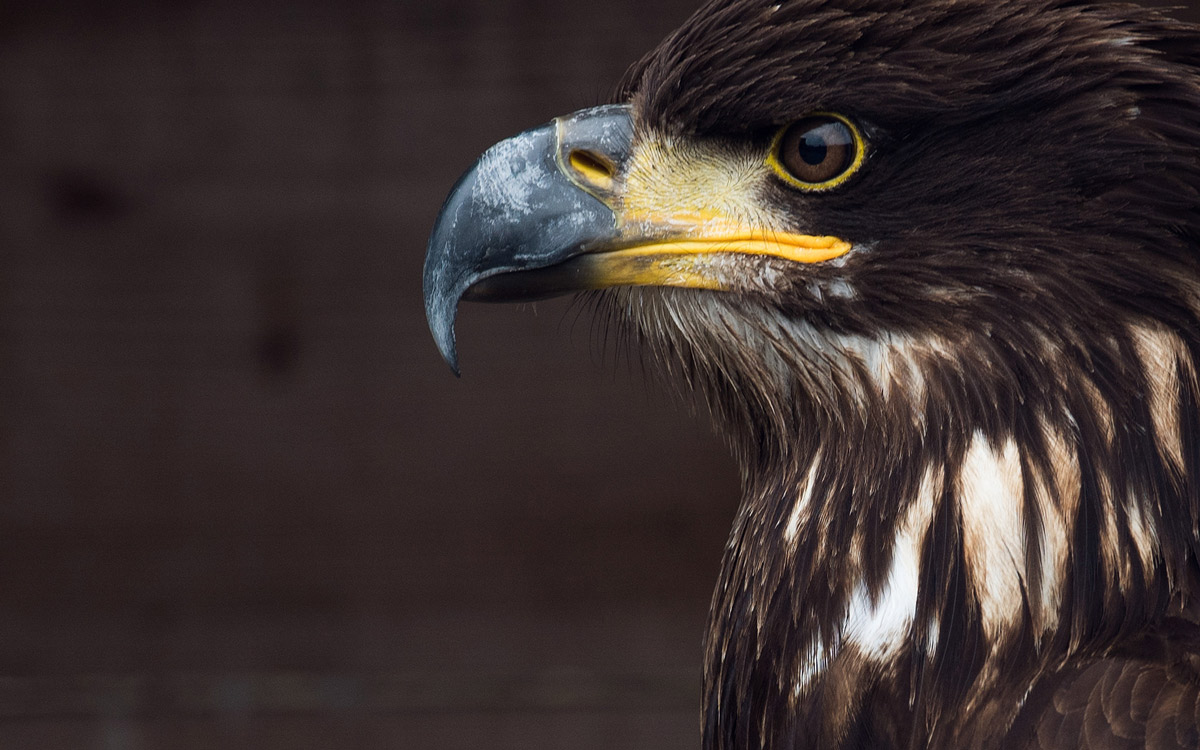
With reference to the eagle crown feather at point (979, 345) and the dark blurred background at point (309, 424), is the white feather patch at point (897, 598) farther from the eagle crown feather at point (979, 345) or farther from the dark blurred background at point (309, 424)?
the dark blurred background at point (309, 424)

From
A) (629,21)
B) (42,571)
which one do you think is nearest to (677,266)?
(629,21)

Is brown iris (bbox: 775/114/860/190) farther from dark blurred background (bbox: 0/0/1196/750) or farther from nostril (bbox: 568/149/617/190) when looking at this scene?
dark blurred background (bbox: 0/0/1196/750)

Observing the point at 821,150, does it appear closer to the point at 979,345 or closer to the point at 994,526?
the point at 979,345

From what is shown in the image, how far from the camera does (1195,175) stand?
1098mm

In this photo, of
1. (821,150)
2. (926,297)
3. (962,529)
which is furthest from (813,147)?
(962,529)

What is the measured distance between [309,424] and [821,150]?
147cm

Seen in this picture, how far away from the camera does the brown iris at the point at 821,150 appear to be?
3.87ft

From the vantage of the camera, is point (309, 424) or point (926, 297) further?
point (309, 424)

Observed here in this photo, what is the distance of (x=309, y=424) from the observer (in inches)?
95.3

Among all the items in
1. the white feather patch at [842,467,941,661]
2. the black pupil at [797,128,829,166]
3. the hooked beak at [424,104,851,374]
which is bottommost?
the white feather patch at [842,467,941,661]

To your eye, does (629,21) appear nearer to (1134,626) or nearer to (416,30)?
(416,30)

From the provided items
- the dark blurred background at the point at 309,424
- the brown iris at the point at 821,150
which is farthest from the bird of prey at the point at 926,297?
the dark blurred background at the point at 309,424

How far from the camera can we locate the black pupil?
118cm

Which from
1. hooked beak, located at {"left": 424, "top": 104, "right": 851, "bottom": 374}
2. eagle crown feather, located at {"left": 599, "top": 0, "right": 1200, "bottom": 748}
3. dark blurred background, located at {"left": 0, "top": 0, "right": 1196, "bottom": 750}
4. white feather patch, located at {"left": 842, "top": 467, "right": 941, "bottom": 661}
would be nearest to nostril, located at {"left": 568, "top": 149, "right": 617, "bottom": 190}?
hooked beak, located at {"left": 424, "top": 104, "right": 851, "bottom": 374}
